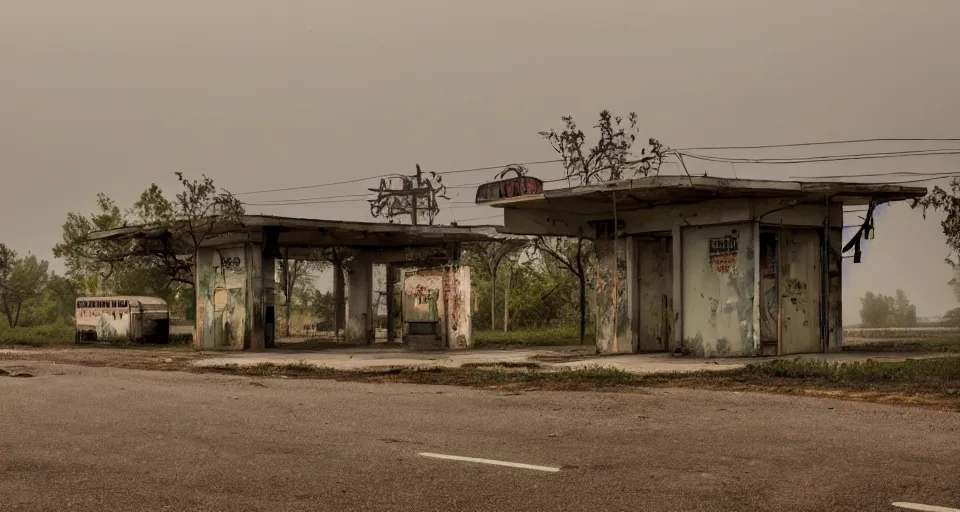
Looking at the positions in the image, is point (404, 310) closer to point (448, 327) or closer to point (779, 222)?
point (448, 327)

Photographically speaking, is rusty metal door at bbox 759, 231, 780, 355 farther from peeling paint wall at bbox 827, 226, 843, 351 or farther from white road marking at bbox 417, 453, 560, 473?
white road marking at bbox 417, 453, 560, 473

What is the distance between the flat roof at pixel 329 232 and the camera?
27.5 m

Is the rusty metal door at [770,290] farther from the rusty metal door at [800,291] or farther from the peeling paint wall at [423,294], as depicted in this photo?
the peeling paint wall at [423,294]

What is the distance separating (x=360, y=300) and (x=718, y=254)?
17.4 metres

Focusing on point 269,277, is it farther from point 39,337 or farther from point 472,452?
point 472,452

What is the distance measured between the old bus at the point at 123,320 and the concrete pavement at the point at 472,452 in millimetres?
20542

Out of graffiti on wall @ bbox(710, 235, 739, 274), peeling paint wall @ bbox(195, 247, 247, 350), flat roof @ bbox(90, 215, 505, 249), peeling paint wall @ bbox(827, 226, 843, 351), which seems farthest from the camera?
peeling paint wall @ bbox(195, 247, 247, 350)

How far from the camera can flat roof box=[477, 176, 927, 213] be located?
→ 18.8m

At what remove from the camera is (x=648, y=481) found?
259 inches

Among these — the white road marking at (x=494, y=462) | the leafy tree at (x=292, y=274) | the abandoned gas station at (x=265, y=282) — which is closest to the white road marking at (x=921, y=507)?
the white road marking at (x=494, y=462)

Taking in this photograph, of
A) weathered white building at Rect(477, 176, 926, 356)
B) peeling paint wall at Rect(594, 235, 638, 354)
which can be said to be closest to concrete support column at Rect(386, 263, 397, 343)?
weathered white building at Rect(477, 176, 926, 356)

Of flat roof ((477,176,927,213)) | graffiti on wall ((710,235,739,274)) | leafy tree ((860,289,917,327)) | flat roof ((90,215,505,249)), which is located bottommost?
leafy tree ((860,289,917,327))

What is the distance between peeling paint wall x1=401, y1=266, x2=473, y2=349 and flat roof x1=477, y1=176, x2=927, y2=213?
5.86 m

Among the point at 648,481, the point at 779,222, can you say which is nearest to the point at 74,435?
the point at 648,481
